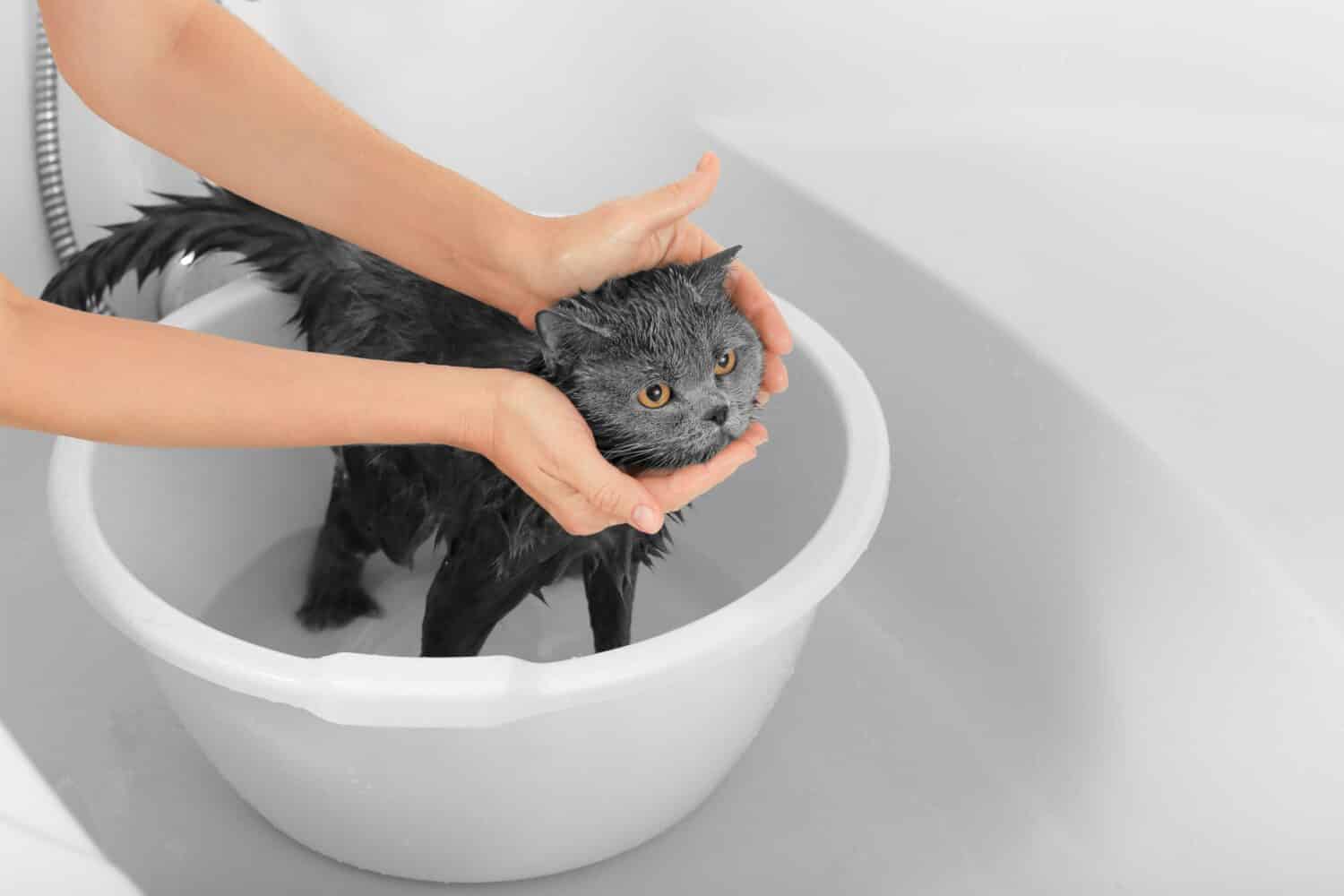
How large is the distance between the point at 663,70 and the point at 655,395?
680 millimetres

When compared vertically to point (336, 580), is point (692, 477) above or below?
above

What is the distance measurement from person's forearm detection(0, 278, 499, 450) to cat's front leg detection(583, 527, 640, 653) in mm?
199

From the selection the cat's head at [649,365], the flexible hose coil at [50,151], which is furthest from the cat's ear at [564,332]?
the flexible hose coil at [50,151]

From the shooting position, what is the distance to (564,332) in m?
0.79

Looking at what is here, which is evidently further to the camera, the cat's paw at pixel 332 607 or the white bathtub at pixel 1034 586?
the cat's paw at pixel 332 607

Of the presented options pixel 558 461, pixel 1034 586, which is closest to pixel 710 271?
pixel 558 461

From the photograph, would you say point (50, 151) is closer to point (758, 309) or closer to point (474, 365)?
point (474, 365)

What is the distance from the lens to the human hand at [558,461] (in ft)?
2.44

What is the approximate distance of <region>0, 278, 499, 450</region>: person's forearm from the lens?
0.66 metres

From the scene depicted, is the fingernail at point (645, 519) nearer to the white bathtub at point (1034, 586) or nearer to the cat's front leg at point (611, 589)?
the cat's front leg at point (611, 589)

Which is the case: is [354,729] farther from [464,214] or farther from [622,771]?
[464,214]

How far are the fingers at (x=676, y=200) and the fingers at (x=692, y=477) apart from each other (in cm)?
15

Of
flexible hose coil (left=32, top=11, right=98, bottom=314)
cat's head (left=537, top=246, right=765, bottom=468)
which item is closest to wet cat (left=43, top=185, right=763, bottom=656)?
cat's head (left=537, top=246, right=765, bottom=468)

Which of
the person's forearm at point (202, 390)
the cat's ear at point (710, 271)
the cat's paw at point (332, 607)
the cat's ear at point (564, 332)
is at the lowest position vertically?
the cat's paw at point (332, 607)
